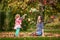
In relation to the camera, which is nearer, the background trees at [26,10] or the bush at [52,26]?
the bush at [52,26]

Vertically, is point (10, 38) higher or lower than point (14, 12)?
lower

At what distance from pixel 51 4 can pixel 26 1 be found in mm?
581

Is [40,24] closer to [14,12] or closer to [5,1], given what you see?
[14,12]

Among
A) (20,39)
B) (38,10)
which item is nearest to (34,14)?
(38,10)

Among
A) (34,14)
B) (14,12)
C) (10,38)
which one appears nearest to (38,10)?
(34,14)

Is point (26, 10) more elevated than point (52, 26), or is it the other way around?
point (26, 10)

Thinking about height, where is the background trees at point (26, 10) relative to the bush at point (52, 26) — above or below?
above

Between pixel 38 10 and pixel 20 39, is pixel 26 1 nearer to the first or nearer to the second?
pixel 38 10

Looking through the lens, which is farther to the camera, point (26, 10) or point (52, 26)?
point (26, 10)

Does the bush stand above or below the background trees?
below

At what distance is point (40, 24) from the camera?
4086 millimetres

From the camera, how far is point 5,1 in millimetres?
4117

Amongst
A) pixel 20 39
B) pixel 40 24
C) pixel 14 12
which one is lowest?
pixel 20 39

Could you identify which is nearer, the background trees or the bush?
the bush
